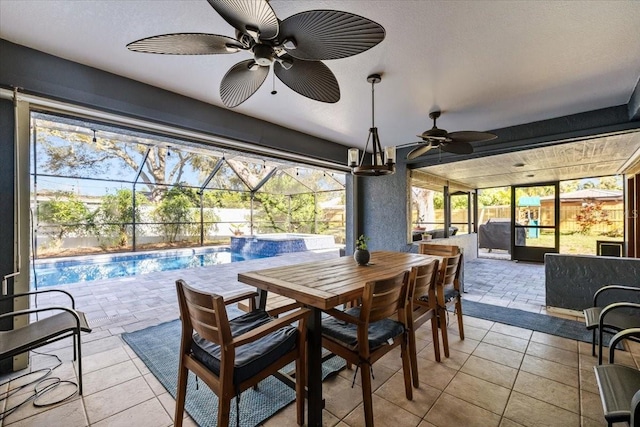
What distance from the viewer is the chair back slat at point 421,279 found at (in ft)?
6.46

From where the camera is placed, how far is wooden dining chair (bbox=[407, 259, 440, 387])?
1968 mm

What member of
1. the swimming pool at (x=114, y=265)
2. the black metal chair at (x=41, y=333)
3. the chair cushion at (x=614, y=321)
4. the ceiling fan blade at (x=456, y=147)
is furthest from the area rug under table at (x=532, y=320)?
the swimming pool at (x=114, y=265)

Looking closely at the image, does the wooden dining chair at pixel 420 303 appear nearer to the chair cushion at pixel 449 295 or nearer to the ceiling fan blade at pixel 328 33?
the chair cushion at pixel 449 295


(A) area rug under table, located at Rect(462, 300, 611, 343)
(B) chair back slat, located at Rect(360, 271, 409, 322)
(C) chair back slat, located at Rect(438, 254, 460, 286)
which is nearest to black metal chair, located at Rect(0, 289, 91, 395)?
(B) chair back slat, located at Rect(360, 271, 409, 322)

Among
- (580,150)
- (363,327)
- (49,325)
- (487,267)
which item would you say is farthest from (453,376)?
(487,267)

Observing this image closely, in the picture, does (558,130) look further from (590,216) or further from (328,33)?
(590,216)

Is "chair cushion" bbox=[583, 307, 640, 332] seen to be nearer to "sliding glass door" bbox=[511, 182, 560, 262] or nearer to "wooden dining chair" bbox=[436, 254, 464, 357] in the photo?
"wooden dining chair" bbox=[436, 254, 464, 357]

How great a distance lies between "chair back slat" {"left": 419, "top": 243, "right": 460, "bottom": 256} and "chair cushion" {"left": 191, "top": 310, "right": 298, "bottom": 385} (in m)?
2.48

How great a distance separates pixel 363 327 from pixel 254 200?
971 centimetres

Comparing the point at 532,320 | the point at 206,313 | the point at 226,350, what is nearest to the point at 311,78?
the point at 206,313

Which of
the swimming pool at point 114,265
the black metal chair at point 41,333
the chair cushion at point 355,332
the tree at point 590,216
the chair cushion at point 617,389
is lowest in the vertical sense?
the swimming pool at point 114,265

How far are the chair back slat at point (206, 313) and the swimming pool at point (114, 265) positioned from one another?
5865 mm

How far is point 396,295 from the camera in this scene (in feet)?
5.72

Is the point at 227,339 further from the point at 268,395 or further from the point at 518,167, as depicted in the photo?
the point at 518,167
